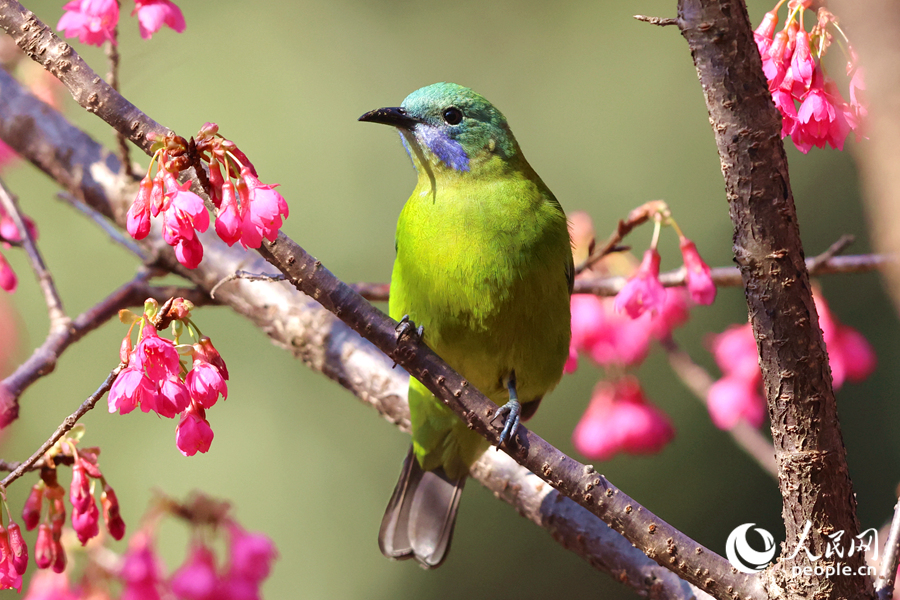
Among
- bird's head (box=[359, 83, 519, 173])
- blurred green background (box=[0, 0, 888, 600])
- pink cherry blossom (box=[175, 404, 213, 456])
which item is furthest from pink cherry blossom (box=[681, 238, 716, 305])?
blurred green background (box=[0, 0, 888, 600])

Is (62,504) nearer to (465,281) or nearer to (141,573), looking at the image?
(141,573)

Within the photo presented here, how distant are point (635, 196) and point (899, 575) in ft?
15.8

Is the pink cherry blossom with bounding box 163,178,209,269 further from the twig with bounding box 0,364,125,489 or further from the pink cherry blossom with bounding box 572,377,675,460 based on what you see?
the pink cherry blossom with bounding box 572,377,675,460

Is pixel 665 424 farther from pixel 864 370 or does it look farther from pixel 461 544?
pixel 461 544

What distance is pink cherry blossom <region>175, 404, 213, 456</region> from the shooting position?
160cm

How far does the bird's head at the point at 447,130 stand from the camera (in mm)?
2623

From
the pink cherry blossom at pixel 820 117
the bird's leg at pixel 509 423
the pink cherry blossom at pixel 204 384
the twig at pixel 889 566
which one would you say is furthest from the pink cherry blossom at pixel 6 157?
the twig at pixel 889 566

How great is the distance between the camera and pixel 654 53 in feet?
25.8

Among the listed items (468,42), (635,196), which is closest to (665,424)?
(635,196)

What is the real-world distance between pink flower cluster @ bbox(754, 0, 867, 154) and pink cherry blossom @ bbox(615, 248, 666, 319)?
773mm

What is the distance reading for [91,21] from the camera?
7.35 ft

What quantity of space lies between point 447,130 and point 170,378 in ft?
4.48

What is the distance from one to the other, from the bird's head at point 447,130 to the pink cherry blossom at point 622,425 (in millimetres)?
1283

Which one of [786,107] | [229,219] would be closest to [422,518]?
[229,219]
